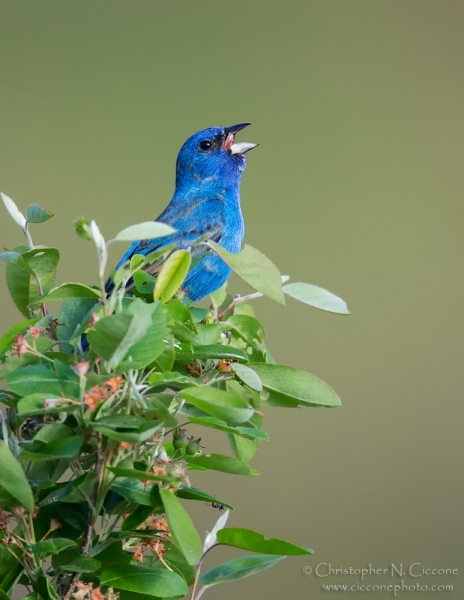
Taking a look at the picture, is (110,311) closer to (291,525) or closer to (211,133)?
(211,133)

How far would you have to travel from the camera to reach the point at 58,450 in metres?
0.69

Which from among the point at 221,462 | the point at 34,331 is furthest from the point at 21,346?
the point at 221,462

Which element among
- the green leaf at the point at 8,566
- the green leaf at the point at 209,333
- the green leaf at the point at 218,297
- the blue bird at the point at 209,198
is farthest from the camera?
the blue bird at the point at 209,198

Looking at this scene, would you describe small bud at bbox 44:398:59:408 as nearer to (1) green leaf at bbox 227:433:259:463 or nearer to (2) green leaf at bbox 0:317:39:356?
(2) green leaf at bbox 0:317:39:356

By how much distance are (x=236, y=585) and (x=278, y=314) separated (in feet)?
3.62

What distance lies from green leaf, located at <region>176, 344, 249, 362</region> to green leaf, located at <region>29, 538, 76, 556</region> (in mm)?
209

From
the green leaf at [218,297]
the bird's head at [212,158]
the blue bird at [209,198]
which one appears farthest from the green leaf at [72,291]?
the bird's head at [212,158]

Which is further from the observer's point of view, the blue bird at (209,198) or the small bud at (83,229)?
the blue bird at (209,198)

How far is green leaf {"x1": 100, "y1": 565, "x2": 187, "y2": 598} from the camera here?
29.6 inches

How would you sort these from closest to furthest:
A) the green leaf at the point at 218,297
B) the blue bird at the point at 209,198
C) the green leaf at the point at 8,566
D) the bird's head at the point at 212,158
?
the green leaf at the point at 8,566 < the green leaf at the point at 218,297 < the blue bird at the point at 209,198 < the bird's head at the point at 212,158

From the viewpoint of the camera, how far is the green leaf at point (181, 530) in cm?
71

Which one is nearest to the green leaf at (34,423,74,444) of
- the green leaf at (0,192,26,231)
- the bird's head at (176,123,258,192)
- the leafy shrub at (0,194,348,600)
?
the leafy shrub at (0,194,348,600)

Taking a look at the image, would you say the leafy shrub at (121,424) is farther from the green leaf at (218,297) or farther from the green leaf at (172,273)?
the green leaf at (218,297)

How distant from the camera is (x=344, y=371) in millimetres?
3209
